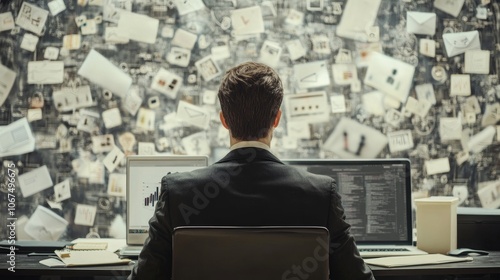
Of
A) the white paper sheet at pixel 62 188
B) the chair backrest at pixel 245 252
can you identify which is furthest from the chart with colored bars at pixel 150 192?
the chair backrest at pixel 245 252

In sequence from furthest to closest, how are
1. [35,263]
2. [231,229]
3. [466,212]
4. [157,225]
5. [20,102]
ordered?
[20,102]
[466,212]
[35,263]
[157,225]
[231,229]

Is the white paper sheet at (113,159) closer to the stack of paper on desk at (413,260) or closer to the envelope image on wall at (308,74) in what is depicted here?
the envelope image on wall at (308,74)

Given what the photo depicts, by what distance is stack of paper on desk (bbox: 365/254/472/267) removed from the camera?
235 centimetres

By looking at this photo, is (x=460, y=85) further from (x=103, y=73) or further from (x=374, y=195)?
(x=103, y=73)

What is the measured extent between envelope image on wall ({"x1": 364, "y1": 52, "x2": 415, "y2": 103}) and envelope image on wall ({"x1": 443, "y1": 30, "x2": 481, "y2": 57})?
0.26 m

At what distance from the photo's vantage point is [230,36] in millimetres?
3020

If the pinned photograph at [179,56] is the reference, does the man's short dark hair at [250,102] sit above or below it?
below

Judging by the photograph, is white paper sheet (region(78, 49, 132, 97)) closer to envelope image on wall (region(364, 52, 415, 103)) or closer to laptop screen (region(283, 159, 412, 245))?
laptop screen (region(283, 159, 412, 245))

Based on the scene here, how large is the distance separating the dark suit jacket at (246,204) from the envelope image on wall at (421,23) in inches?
67.2

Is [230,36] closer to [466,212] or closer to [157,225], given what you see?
[466,212]

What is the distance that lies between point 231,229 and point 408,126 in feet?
6.01

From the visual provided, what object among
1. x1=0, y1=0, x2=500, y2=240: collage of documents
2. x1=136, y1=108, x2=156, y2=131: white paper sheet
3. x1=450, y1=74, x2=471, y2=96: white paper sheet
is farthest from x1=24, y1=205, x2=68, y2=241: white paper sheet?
x1=450, y1=74, x2=471, y2=96: white paper sheet

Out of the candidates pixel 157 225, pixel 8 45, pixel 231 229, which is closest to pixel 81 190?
pixel 8 45

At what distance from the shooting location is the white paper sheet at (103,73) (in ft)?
9.78
